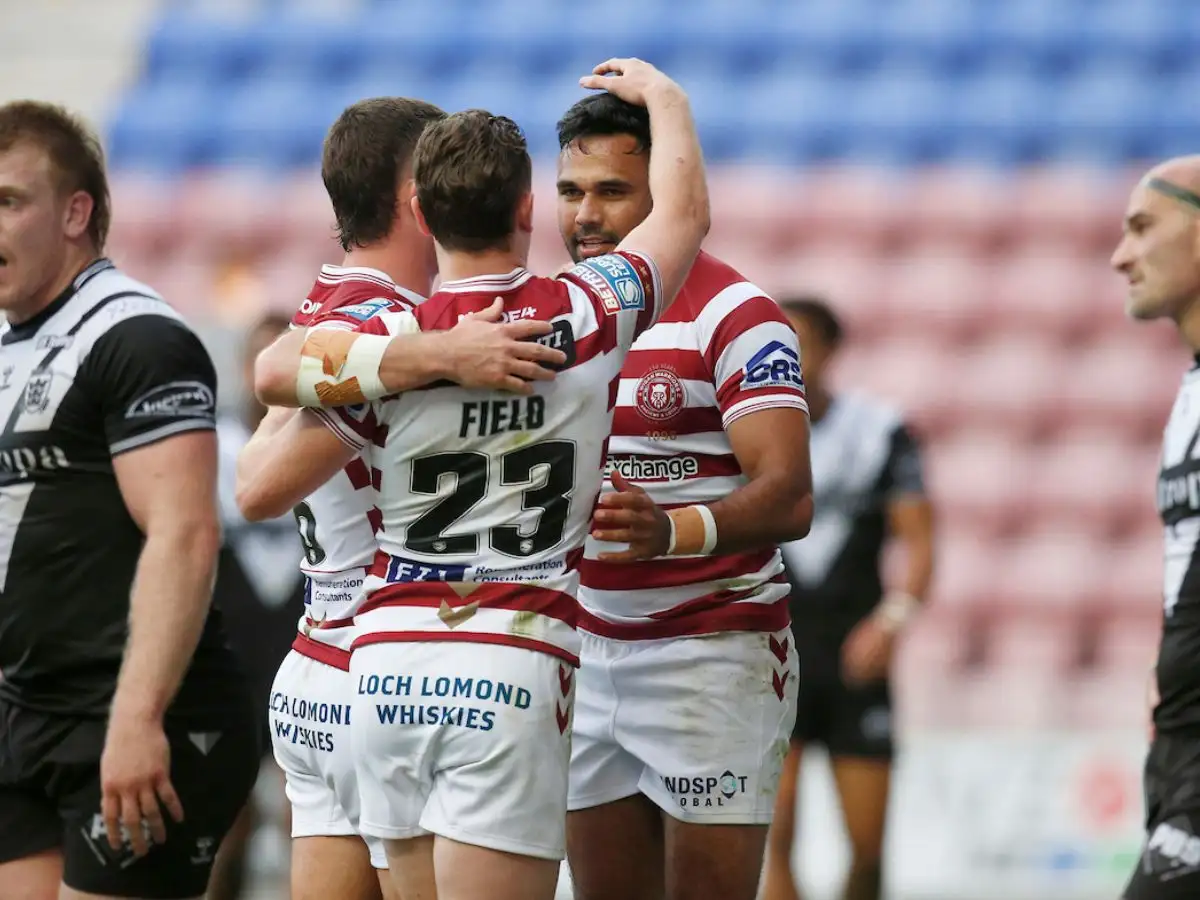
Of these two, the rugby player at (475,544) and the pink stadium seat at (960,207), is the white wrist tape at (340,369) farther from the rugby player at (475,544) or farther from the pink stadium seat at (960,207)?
Answer: the pink stadium seat at (960,207)

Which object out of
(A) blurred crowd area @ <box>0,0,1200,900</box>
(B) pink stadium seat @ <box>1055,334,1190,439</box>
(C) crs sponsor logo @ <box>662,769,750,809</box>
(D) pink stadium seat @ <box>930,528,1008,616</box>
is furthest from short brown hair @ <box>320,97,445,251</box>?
(B) pink stadium seat @ <box>1055,334,1190,439</box>

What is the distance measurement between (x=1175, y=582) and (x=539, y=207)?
34.7 ft

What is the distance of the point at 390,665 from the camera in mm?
3711

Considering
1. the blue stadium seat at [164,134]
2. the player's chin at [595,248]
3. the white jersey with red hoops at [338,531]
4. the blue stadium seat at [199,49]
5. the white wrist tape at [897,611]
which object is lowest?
the white wrist tape at [897,611]

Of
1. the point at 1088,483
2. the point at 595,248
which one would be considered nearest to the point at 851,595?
the point at 595,248

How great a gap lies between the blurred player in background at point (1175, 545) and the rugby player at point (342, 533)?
1677 mm

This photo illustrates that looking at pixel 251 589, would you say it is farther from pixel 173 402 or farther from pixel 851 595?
pixel 173 402

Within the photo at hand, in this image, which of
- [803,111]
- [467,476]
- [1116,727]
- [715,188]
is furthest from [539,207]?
[467,476]

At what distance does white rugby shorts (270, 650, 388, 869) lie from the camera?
13.5 feet

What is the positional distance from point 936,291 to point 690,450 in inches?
382

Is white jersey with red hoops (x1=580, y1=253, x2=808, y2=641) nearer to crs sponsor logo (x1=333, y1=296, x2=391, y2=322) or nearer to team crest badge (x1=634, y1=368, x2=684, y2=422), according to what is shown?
team crest badge (x1=634, y1=368, x2=684, y2=422)

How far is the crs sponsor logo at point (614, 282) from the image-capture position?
12.5 feet

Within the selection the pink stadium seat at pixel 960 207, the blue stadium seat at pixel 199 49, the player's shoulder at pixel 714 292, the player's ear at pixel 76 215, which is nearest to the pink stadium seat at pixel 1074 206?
the pink stadium seat at pixel 960 207

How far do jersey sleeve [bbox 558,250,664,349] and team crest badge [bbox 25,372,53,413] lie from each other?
3.56ft
